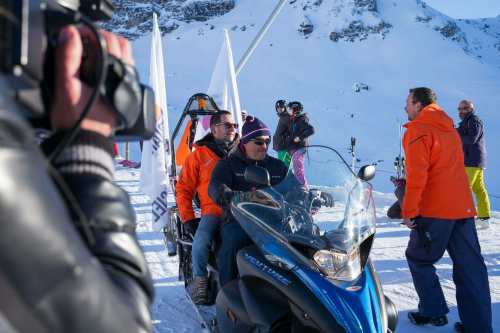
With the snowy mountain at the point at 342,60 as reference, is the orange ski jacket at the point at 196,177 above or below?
below

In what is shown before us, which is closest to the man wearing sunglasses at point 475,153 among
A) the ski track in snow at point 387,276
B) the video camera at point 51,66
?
the ski track in snow at point 387,276

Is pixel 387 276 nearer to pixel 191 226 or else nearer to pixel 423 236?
pixel 423 236

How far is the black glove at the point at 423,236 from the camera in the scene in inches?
130

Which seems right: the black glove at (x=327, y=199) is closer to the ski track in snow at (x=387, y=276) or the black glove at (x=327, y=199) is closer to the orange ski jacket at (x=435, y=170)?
the orange ski jacket at (x=435, y=170)

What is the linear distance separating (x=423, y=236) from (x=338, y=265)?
1662mm

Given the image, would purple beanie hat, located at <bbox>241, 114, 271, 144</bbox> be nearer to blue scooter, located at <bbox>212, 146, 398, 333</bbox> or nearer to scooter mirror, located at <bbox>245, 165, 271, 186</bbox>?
blue scooter, located at <bbox>212, 146, 398, 333</bbox>

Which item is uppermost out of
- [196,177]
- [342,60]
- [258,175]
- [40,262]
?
[342,60]

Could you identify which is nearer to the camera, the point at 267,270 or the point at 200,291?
the point at 267,270

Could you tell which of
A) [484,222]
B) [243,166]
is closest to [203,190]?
[243,166]

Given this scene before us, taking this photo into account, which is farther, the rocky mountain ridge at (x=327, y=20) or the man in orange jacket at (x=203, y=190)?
the rocky mountain ridge at (x=327, y=20)

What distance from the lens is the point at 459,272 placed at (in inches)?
130

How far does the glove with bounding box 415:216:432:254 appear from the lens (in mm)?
3294

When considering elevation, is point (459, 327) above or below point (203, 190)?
below

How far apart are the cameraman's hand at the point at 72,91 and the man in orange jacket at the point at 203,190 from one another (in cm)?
258
